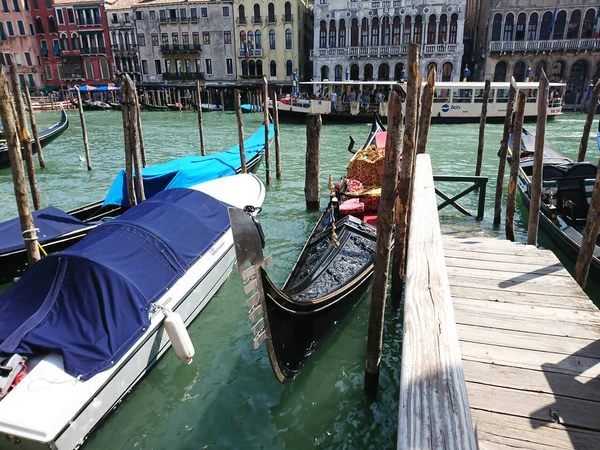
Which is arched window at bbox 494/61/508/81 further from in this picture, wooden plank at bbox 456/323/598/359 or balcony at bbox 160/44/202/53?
wooden plank at bbox 456/323/598/359

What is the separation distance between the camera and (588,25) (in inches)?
993

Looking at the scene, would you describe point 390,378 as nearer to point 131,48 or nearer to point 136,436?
point 136,436

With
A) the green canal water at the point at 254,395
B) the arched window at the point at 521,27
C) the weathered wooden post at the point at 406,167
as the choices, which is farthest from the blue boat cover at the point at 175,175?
the arched window at the point at 521,27

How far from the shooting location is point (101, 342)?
2914 mm

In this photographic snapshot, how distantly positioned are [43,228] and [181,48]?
107ft

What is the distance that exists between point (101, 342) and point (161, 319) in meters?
0.60

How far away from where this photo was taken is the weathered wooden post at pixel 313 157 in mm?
7008

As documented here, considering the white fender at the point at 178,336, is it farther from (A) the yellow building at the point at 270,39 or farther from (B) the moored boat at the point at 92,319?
(A) the yellow building at the point at 270,39

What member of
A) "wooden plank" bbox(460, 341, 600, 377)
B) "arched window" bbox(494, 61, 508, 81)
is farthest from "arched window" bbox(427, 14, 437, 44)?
"wooden plank" bbox(460, 341, 600, 377)

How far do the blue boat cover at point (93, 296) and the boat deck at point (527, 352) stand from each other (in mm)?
2357

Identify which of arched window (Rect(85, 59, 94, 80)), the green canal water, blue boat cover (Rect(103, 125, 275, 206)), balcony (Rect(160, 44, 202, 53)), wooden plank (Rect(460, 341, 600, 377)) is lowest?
the green canal water

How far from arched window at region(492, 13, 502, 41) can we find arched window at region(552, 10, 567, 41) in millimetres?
3234

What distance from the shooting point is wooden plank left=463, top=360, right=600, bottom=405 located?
1.96 m

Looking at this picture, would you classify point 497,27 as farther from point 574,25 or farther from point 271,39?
point 271,39
